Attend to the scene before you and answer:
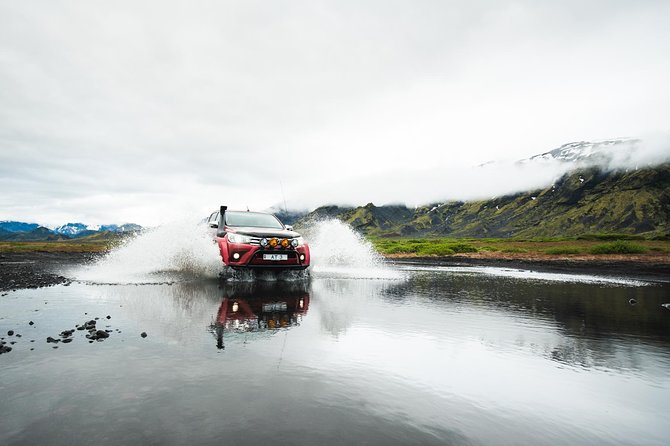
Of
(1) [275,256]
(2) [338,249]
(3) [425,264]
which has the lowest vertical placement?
(3) [425,264]

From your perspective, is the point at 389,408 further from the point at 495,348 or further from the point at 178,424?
the point at 495,348

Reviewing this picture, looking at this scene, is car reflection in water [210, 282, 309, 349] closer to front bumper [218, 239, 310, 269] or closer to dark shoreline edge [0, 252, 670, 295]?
front bumper [218, 239, 310, 269]

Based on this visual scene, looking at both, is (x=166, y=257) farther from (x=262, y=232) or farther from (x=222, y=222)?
(x=262, y=232)

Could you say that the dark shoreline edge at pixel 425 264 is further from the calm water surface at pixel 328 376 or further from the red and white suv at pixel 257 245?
the red and white suv at pixel 257 245

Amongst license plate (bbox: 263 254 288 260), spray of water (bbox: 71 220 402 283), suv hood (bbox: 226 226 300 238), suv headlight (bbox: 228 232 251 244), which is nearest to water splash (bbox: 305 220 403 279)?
spray of water (bbox: 71 220 402 283)

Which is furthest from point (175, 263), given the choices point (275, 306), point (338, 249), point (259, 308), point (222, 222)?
point (338, 249)

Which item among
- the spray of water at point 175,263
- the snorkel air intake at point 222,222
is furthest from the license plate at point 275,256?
the snorkel air intake at point 222,222

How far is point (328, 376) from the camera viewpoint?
432cm

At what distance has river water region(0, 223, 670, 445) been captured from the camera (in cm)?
314

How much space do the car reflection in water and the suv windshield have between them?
87.1 inches

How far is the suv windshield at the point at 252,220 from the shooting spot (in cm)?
1344

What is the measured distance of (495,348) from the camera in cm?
575

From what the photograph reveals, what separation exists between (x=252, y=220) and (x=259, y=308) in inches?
242

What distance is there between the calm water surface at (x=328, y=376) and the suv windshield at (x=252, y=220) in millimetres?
5092
